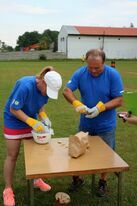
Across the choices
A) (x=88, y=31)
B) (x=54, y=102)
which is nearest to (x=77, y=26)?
(x=88, y=31)

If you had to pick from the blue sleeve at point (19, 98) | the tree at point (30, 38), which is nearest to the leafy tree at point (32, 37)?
the tree at point (30, 38)

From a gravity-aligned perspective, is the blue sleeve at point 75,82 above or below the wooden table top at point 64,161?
above

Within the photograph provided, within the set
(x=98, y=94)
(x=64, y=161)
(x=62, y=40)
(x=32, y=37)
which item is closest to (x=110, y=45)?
(x=62, y=40)

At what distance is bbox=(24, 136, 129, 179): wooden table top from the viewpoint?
295 cm

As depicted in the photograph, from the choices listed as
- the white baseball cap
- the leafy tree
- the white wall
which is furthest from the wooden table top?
the leafy tree

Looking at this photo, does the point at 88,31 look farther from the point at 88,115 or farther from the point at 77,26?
the point at 88,115

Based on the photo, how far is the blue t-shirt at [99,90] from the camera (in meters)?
3.88

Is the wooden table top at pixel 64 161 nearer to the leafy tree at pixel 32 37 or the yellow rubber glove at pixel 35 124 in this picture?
the yellow rubber glove at pixel 35 124

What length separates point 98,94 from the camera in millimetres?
3949

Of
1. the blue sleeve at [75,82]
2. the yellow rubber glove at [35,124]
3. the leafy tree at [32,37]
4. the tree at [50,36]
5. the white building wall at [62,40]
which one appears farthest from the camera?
the leafy tree at [32,37]

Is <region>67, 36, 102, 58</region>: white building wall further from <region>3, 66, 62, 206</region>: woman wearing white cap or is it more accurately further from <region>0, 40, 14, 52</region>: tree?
<region>3, 66, 62, 206</region>: woman wearing white cap

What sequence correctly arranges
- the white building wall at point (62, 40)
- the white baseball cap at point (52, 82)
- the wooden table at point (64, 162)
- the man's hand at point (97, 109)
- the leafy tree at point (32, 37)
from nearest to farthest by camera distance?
the wooden table at point (64, 162)
the white baseball cap at point (52, 82)
the man's hand at point (97, 109)
the white building wall at point (62, 40)
the leafy tree at point (32, 37)

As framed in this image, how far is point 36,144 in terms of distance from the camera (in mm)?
3613

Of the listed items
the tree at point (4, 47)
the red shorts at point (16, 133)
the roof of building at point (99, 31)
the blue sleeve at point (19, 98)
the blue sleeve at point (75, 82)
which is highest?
the roof of building at point (99, 31)
